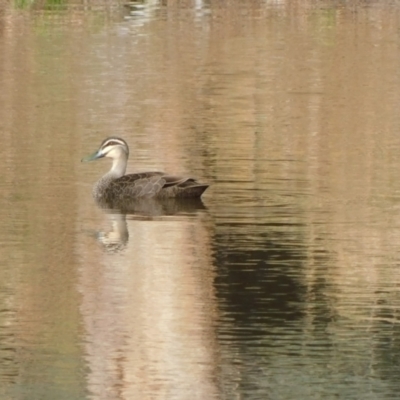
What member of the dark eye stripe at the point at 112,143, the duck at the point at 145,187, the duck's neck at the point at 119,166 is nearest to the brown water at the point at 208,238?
the duck at the point at 145,187

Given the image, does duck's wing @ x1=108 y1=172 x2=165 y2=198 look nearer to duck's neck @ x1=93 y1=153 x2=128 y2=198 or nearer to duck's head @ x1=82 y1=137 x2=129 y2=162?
duck's neck @ x1=93 y1=153 x2=128 y2=198

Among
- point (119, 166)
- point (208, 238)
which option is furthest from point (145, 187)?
point (208, 238)

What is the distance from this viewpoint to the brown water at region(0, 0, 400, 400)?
1023cm

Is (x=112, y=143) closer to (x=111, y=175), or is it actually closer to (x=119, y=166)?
(x=119, y=166)

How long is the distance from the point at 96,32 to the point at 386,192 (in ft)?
74.0

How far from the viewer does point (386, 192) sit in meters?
16.7

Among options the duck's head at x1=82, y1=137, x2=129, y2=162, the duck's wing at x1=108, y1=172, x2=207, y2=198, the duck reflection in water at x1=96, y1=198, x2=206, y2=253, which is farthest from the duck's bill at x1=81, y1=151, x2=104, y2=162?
the duck reflection in water at x1=96, y1=198, x2=206, y2=253

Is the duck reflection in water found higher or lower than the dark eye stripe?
lower

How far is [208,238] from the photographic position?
47.3 feet

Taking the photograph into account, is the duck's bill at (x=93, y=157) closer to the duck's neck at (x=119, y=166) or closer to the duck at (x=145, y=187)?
the duck's neck at (x=119, y=166)

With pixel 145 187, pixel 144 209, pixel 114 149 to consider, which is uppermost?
pixel 114 149

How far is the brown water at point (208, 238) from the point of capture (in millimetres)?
10227

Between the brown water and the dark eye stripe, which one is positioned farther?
the dark eye stripe

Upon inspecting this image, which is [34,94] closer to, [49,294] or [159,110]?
[159,110]
